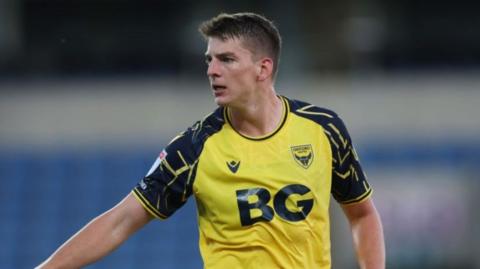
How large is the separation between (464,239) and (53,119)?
449 centimetres

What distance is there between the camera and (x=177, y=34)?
42.5 ft

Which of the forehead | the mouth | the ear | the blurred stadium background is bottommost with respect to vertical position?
the blurred stadium background

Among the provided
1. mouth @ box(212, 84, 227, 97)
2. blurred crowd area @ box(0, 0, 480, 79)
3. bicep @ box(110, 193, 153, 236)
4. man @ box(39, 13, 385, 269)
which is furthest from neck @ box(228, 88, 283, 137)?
blurred crowd area @ box(0, 0, 480, 79)

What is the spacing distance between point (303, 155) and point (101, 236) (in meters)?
0.91

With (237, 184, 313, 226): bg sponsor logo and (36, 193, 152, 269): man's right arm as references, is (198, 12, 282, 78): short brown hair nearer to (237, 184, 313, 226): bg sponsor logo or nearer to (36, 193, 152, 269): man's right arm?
(237, 184, 313, 226): bg sponsor logo

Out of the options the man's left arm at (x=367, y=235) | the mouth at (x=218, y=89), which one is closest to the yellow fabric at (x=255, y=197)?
the mouth at (x=218, y=89)

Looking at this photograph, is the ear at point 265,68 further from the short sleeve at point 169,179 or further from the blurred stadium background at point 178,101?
the blurred stadium background at point 178,101

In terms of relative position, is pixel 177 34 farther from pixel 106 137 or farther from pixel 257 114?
pixel 257 114

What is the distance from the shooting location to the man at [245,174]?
4.81 metres

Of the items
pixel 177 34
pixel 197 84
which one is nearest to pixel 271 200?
pixel 197 84

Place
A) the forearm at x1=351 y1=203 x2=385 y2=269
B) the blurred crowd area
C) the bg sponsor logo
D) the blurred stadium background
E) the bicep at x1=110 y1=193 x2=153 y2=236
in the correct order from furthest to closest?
the blurred crowd area → the blurred stadium background → the forearm at x1=351 y1=203 x2=385 y2=269 → the bicep at x1=110 y1=193 x2=153 y2=236 → the bg sponsor logo

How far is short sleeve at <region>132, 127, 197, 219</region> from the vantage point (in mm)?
4824

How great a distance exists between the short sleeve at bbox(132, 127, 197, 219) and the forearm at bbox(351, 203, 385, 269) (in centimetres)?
84

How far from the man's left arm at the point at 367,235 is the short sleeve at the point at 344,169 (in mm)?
59
